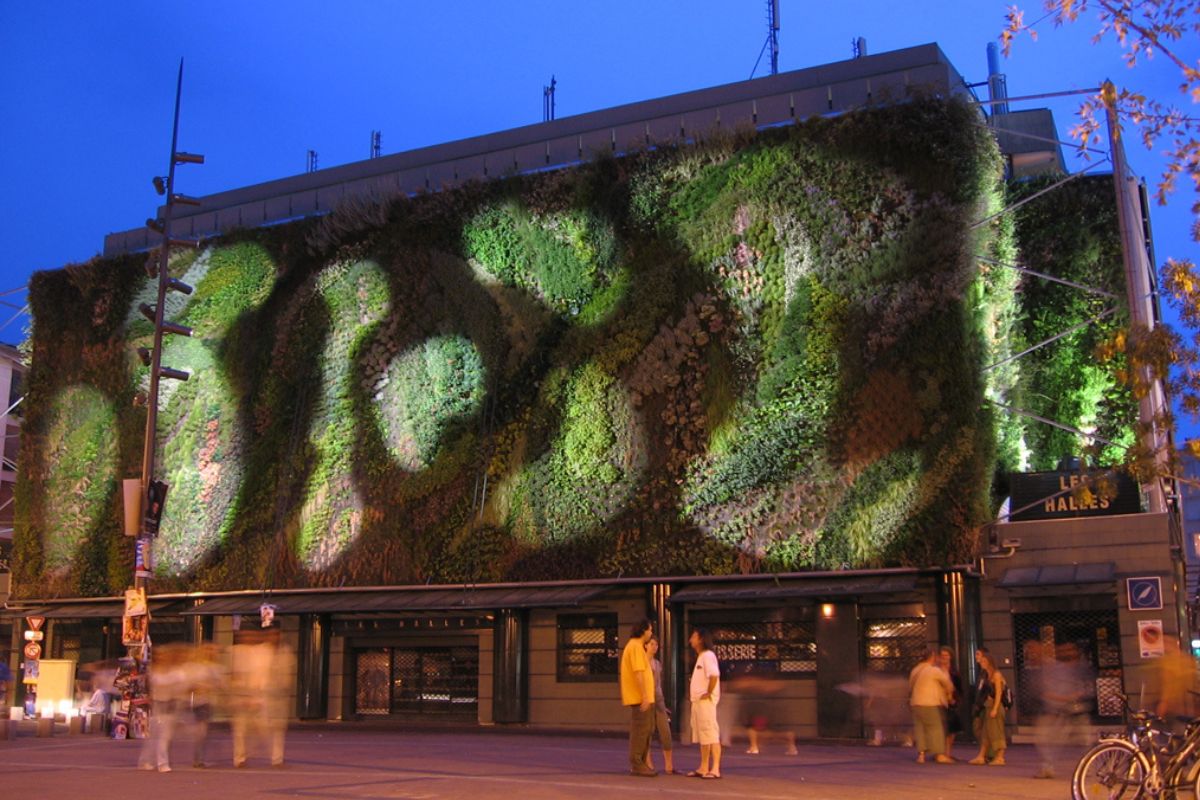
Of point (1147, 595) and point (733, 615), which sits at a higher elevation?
point (1147, 595)

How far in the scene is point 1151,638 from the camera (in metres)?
21.3

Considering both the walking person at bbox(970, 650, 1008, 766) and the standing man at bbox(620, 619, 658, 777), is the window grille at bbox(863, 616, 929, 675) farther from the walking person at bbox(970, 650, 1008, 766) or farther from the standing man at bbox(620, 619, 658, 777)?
the standing man at bbox(620, 619, 658, 777)

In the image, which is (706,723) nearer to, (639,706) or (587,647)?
(639,706)

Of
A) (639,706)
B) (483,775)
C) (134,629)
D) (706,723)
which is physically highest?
(134,629)

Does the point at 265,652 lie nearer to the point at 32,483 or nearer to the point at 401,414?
the point at 401,414

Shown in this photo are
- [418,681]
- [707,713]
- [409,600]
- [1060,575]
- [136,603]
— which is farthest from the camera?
[418,681]

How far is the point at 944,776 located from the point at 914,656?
26.9 ft

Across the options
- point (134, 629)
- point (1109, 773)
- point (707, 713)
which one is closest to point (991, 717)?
point (707, 713)

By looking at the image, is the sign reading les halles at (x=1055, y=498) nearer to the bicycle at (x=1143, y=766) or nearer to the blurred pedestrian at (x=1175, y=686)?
the blurred pedestrian at (x=1175, y=686)

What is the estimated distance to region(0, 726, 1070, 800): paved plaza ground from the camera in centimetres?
1317


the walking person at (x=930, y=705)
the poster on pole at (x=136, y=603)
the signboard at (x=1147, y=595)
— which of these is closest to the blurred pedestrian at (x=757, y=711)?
the walking person at (x=930, y=705)

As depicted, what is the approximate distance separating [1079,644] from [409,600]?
13420mm

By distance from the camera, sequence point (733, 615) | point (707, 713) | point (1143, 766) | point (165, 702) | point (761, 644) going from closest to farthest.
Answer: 1. point (1143, 766)
2. point (707, 713)
3. point (165, 702)
4. point (761, 644)
5. point (733, 615)

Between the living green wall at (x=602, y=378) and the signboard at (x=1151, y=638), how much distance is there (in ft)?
10.8
